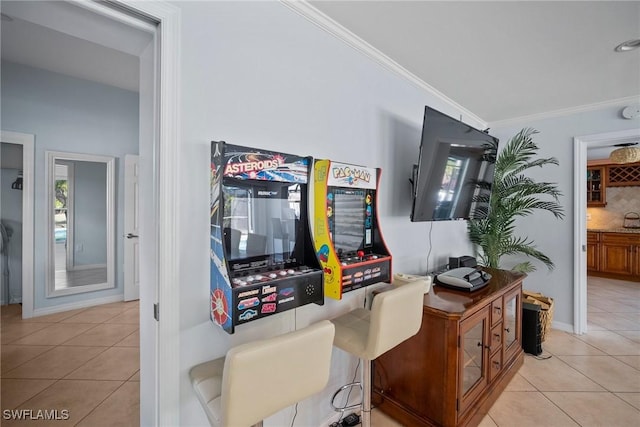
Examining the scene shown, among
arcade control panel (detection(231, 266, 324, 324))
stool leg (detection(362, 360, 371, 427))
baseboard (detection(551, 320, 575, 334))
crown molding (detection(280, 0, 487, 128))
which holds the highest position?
crown molding (detection(280, 0, 487, 128))

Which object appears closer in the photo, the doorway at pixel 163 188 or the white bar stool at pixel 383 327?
the doorway at pixel 163 188

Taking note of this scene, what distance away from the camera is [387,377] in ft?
6.30

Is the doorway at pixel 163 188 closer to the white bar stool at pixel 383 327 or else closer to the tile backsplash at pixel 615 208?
the white bar stool at pixel 383 327

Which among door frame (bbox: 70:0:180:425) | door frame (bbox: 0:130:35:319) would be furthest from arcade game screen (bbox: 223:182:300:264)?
door frame (bbox: 0:130:35:319)

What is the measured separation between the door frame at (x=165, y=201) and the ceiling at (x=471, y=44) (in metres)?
0.15

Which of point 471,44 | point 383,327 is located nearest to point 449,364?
point 383,327

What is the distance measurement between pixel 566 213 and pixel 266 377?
3.86m

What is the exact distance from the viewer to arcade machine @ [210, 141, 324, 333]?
3.60ft

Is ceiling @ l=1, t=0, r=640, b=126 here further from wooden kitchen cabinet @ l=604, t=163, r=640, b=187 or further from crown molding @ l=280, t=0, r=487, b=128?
wooden kitchen cabinet @ l=604, t=163, r=640, b=187

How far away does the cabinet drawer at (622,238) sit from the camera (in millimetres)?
5058

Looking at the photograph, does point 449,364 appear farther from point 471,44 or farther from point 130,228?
point 130,228

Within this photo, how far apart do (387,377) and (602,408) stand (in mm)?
1559

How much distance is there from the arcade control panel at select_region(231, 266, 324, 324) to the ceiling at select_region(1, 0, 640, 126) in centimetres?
115

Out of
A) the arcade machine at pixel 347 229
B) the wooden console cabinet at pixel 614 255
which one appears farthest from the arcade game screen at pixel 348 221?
the wooden console cabinet at pixel 614 255
